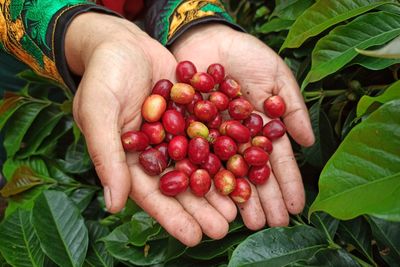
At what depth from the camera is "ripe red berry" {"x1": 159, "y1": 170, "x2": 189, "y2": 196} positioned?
1332 millimetres

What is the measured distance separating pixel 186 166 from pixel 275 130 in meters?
0.32

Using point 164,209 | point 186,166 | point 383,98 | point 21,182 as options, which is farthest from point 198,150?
point 21,182

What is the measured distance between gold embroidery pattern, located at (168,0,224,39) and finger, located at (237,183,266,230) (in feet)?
2.53

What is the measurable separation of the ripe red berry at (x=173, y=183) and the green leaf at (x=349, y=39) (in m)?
0.48

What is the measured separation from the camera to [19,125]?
1933mm

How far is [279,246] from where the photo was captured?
1.10m

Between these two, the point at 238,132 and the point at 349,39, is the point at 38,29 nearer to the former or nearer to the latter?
the point at 238,132

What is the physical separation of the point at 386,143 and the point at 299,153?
2.69ft

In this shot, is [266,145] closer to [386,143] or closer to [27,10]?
[386,143]

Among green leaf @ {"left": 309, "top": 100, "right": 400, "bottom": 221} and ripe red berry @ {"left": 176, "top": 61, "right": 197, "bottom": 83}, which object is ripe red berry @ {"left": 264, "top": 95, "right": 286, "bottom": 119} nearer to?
ripe red berry @ {"left": 176, "top": 61, "right": 197, "bottom": 83}

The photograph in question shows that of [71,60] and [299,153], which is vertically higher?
[71,60]

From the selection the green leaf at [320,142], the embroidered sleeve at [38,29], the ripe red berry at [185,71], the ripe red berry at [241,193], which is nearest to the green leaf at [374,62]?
the green leaf at [320,142]

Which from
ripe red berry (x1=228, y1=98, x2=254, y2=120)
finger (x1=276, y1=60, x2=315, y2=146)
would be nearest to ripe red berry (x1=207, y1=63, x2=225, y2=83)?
ripe red berry (x1=228, y1=98, x2=254, y2=120)

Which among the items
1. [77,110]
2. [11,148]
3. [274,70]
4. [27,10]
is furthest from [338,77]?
[11,148]
